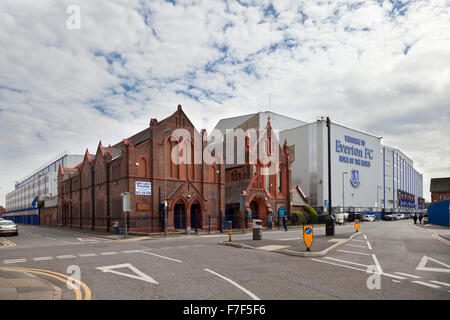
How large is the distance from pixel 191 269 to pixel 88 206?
36.4m

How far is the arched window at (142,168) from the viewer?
3492cm

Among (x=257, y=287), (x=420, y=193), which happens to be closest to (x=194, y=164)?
(x=257, y=287)

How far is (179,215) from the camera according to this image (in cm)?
3769

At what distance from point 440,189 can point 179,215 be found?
417ft

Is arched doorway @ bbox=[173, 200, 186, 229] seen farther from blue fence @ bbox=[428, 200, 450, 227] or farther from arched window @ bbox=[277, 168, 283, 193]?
blue fence @ bbox=[428, 200, 450, 227]

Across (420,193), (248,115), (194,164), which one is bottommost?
(420,193)

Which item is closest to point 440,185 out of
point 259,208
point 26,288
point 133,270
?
point 259,208

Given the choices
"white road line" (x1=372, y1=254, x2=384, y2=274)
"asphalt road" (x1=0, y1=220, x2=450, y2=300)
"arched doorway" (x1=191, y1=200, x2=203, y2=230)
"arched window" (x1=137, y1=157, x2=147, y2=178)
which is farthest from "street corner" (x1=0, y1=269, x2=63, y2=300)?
"arched doorway" (x1=191, y1=200, x2=203, y2=230)

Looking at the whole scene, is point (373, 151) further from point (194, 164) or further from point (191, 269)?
point (191, 269)

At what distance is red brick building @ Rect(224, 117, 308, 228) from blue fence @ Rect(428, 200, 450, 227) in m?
18.7

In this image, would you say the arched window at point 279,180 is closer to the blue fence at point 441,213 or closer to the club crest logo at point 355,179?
the blue fence at point 441,213

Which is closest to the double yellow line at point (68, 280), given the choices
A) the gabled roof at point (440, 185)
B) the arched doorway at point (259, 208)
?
the arched doorway at point (259, 208)

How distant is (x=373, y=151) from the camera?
87.9m

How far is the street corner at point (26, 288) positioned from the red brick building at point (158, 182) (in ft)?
71.5
